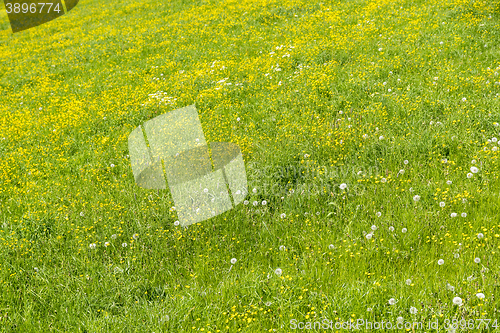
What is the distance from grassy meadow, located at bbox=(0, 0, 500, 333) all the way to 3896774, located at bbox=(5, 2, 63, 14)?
70.0 feet

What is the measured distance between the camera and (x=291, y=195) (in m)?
5.10

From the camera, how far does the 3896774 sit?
28.1 meters

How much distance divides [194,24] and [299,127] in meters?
10.7

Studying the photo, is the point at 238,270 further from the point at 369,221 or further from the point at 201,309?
the point at 369,221

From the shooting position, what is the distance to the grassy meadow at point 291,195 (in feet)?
11.5

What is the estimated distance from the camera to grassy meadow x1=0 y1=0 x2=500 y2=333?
11.5 ft

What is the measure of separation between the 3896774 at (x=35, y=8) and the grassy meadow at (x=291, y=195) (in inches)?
840

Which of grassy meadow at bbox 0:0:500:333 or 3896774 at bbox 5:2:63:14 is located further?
3896774 at bbox 5:2:63:14

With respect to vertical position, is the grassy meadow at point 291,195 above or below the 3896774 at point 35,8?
below

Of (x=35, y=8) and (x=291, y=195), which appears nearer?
(x=291, y=195)

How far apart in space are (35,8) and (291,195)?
32.1 m

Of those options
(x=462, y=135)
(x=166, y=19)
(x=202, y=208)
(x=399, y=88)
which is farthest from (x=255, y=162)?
(x=166, y=19)

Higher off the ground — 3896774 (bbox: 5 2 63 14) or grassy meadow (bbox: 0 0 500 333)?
3896774 (bbox: 5 2 63 14)

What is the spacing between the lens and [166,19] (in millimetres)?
17531
